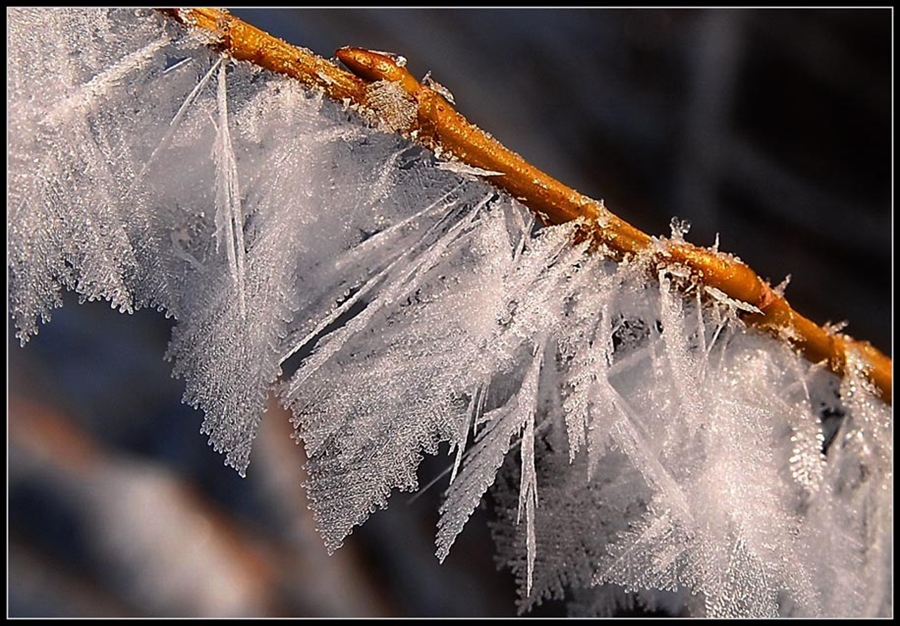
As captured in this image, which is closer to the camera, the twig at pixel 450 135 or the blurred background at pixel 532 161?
the twig at pixel 450 135

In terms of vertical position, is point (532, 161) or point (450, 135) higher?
point (532, 161)

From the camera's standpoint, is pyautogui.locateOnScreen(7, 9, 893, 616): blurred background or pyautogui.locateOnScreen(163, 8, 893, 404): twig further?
pyautogui.locateOnScreen(7, 9, 893, 616): blurred background

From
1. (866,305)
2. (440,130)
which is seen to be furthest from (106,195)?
(866,305)

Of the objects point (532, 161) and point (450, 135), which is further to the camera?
point (532, 161)
